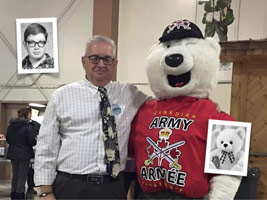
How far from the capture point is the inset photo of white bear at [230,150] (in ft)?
5.46

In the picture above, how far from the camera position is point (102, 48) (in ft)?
6.55

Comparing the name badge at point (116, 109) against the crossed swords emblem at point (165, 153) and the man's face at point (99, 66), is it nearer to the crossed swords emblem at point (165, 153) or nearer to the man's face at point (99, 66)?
the man's face at point (99, 66)

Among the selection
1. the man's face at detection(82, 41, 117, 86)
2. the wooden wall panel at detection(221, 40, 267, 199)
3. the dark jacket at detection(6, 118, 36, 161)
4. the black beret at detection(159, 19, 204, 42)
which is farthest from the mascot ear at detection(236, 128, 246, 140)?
the dark jacket at detection(6, 118, 36, 161)

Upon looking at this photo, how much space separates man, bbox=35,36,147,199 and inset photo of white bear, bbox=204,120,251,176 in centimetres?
56

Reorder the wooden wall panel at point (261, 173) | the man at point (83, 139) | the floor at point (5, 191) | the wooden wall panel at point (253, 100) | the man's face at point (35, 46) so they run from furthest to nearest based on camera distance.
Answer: the man's face at point (35, 46) → the floor at point (5, 191) → the wooden wall panel at point (253, 100) → the wooden wall panel at point (261, 173) → the man at point (83, 139)

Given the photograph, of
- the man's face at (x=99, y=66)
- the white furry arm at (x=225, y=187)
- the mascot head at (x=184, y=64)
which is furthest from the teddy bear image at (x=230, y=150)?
the man's face at (x=99, y=66)

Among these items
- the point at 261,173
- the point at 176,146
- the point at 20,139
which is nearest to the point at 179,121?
the point at 176,146

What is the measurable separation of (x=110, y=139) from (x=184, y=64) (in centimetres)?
57

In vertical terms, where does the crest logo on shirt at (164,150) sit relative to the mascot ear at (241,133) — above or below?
below

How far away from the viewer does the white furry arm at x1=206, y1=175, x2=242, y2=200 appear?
1.76m

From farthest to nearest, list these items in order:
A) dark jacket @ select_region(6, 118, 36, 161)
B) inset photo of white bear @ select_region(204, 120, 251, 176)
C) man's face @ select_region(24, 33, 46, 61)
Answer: man's face @ select_region(24, 33, 46, 61), dark jacket @ select_region(6, 118, 36, 161), inset photo of white bear @ select_region(204, 120, 251, 176)

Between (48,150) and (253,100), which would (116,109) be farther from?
(253,100)

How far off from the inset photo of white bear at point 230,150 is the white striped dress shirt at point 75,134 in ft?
1.84

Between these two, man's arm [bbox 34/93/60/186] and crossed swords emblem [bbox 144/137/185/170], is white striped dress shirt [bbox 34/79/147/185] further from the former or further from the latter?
crossed swords emblem [bbox 144/137/185/170]
